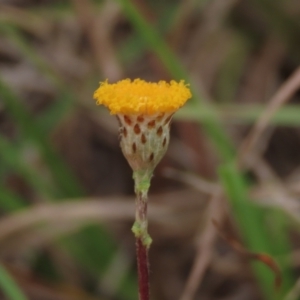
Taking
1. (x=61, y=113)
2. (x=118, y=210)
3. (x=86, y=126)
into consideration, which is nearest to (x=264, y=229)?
(x=118, y=210)

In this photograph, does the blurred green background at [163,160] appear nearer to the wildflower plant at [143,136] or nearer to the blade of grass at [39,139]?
the blade of grass at [39,139]

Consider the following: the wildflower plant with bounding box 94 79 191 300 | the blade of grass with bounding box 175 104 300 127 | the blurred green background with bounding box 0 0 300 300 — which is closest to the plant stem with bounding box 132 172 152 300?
the wildflower plant with bounding box 94 79 191 300

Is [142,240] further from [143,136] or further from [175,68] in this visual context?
[175,68]

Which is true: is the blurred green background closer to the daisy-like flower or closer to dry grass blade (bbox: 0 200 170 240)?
dry grass blade (bbox: 0 200 170 240)

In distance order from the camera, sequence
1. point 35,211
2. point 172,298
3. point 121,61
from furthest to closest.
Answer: point 121,61 < point 172,298 < point 35,211

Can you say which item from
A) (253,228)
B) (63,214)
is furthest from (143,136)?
(63,214)

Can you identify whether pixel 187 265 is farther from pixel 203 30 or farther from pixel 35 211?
pixel 203 30
